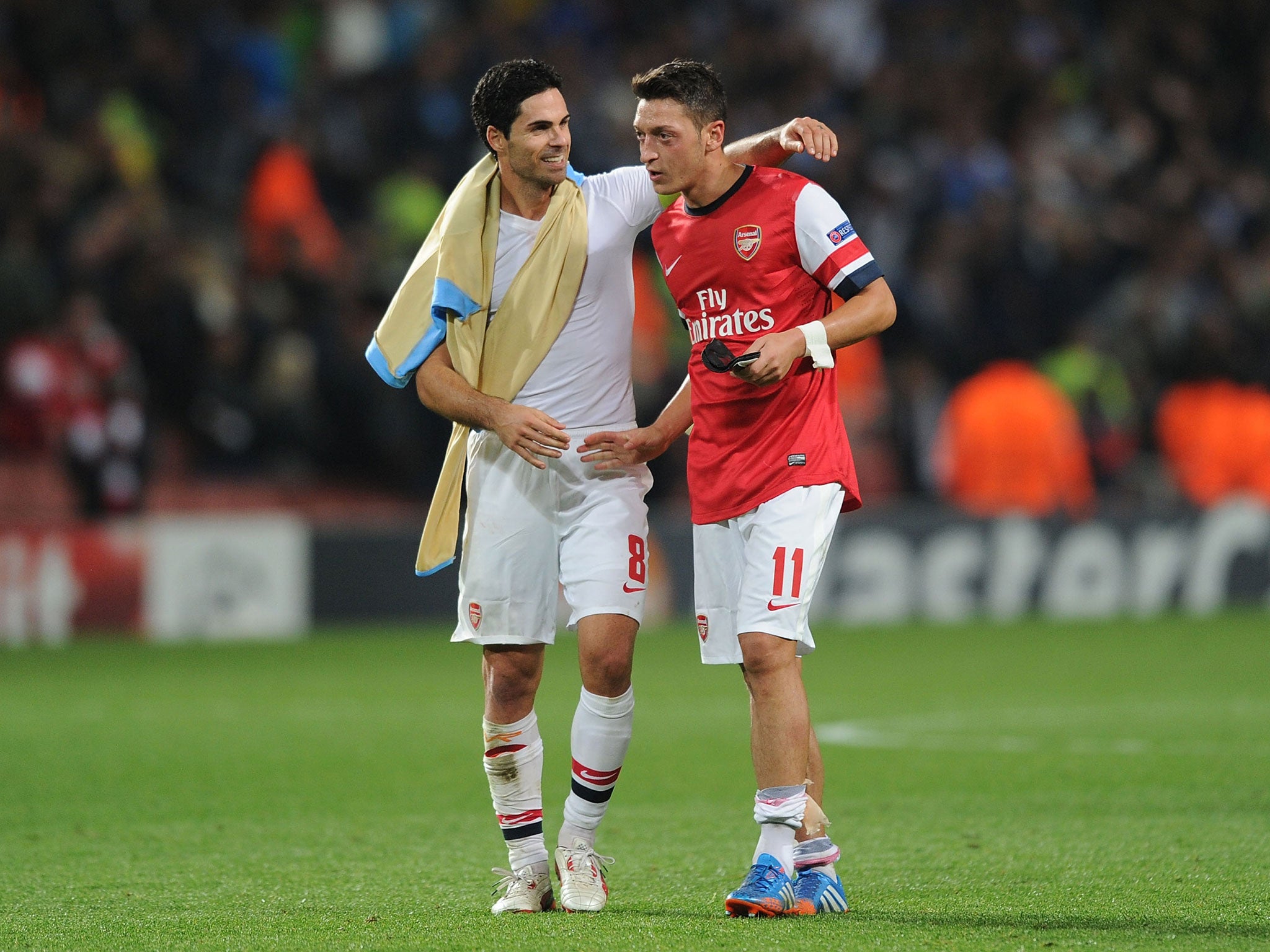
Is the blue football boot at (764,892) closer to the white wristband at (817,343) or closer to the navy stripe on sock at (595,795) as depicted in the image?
the navy stripe on sock at (595,795)

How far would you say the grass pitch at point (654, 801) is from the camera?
4.52 meters

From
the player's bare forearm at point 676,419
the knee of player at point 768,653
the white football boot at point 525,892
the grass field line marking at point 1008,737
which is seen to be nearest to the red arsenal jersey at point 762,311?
the player's bare forearm at point 676,419

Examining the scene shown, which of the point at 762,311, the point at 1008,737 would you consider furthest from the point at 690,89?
the point at 1008,737

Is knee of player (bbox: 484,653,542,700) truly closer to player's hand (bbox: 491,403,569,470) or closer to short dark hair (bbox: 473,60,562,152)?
player's hand (bbox: 491,403,569,470)

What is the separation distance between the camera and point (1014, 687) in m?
10.2

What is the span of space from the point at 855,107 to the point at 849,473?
13.6 m

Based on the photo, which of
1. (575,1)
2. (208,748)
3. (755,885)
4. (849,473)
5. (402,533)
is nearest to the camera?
(755,885)

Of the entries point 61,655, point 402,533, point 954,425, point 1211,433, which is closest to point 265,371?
point 402,533

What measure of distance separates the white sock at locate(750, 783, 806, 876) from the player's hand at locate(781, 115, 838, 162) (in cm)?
165

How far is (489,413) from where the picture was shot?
500 cm

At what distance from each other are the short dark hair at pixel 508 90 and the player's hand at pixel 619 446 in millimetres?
843

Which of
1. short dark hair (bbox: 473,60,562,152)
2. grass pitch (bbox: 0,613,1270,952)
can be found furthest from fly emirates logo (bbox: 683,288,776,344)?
grass pitch (bbox: 0,613,1270,952)

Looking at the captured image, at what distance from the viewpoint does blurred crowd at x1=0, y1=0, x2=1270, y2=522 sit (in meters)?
13.4

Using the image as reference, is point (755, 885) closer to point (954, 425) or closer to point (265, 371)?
point (265, 371)
